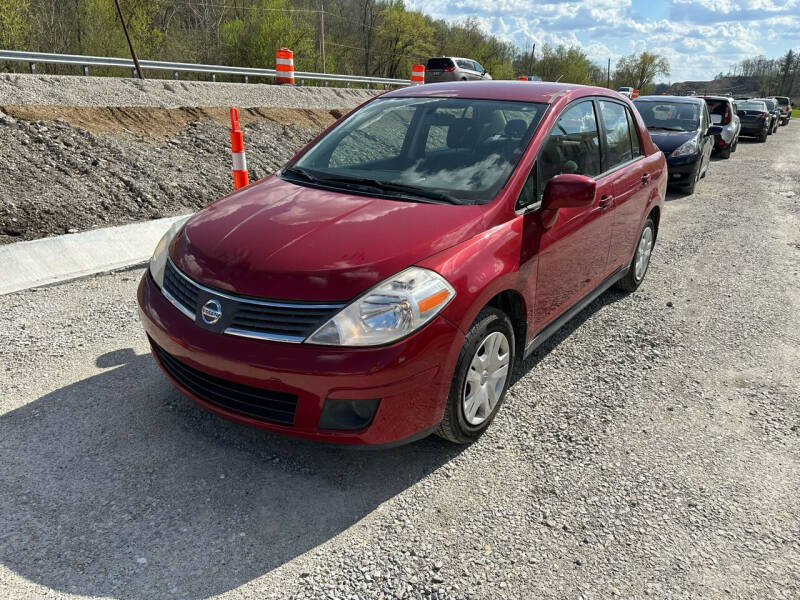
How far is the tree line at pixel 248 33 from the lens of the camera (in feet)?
60.8

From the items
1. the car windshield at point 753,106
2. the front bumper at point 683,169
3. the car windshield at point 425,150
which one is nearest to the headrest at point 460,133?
the car windshield at point 425,150

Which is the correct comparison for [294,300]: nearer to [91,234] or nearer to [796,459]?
[796,459]

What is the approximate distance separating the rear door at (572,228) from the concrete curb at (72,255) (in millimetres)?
4022

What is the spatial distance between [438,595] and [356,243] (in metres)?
1.50

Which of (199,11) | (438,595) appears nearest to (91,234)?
(438,595)

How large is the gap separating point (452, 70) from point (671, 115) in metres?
17.1

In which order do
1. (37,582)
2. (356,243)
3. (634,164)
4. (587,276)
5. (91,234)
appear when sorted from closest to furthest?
(37,582) → (356,243) → (587,276) → (634,164) → (91,234)

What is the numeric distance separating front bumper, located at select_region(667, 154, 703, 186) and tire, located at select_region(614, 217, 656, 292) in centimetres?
579

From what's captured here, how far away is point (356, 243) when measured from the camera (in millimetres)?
2693

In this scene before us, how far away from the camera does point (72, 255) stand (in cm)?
521

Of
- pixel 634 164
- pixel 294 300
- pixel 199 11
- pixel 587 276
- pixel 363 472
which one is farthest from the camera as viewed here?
pixel 199 11

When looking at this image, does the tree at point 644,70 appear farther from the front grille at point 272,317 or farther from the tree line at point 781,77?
the front grille at point 272,317

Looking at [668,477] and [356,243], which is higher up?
[356,243]

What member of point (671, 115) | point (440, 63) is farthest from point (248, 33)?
point (671, 115)
